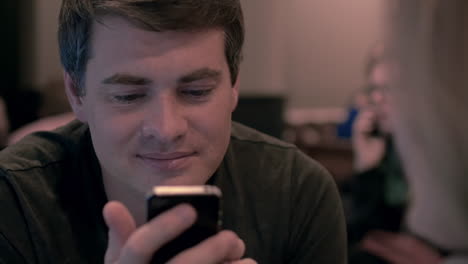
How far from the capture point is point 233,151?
1211 mm

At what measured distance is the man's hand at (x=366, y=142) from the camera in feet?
8.19

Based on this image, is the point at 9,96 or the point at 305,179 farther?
the point at 9,96

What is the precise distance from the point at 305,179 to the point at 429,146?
1.62 feet

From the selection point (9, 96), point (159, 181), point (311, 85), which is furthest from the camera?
point (311, 85)

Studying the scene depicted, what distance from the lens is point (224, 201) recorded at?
3.73 feet

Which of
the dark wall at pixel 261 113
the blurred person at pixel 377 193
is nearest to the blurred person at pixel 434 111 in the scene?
the blurred person at pixel 377 193

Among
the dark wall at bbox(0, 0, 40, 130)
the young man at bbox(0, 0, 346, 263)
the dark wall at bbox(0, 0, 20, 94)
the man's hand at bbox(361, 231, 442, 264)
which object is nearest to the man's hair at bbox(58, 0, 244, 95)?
the young man at bbox(0, 0, 346, 263)

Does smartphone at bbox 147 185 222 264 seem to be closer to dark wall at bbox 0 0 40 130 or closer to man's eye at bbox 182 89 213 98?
man's eye at bbox 182 89 213 98

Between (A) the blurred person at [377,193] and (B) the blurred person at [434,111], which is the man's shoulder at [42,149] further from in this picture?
(A) the blurred person at [377,193]

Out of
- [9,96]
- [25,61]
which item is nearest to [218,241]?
[9,96]

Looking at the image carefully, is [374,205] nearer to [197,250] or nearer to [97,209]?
[97,209]

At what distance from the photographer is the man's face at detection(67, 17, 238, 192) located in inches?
37.1

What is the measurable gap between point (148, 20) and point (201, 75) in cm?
13

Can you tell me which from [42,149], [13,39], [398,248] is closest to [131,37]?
[42,149]
